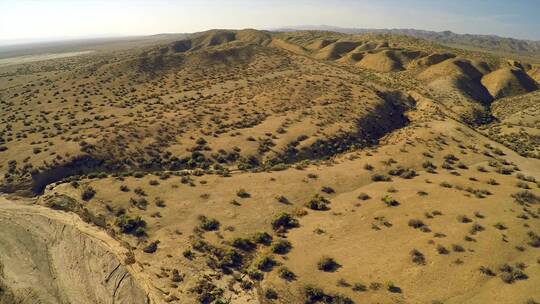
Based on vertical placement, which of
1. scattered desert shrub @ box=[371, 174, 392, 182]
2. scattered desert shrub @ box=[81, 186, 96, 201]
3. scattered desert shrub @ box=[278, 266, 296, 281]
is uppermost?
scattered desert shrub @ box=[81, 186, 96, 201]

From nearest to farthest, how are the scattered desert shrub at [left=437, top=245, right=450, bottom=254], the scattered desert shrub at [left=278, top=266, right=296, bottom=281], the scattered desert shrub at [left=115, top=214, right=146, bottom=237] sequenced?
the scattered desert shrub at [left=278, top=266, right=296, bottom=281]
the scattered desert shrub at [left=437, top=245, right=450, bottom=254]
the scattered desert shrub at [left=115, top=214, right=146, bottom=237]

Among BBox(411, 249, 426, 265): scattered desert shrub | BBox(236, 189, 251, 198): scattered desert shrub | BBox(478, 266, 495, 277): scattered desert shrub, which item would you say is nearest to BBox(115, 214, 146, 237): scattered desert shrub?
BBox(236, 189, 251, 198): scattered desert shrub

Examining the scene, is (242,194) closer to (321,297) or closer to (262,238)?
(262,238)

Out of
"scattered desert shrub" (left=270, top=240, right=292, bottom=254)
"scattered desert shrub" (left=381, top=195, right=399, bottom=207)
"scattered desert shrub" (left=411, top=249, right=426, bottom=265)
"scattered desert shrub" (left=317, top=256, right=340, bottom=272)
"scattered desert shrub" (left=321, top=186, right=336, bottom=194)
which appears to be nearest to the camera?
"scattered desert shrub" (left=317, top=256, right=340, bottom=272)

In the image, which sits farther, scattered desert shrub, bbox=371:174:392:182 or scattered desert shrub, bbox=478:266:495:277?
scattered desert shrub, bbox=371:174:392:182

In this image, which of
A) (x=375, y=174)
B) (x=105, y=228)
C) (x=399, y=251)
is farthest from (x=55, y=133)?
(x=399, y=251)

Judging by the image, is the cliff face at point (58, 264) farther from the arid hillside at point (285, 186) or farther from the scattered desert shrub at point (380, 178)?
the scattered desert shrub at point (380, 178)

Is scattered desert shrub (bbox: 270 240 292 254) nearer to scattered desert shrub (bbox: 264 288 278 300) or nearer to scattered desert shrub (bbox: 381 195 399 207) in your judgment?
scattered desert shrub (bbox: 264 288 278 300)
